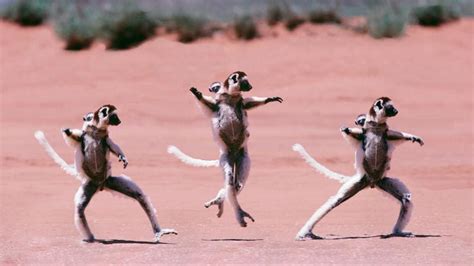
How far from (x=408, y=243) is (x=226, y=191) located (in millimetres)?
2213

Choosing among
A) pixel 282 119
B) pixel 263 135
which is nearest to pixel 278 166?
pixel 263 135

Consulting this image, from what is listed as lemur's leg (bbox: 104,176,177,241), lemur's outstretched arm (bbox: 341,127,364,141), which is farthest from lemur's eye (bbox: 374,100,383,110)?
lemur's leg (bbox: 104,176,177,241)

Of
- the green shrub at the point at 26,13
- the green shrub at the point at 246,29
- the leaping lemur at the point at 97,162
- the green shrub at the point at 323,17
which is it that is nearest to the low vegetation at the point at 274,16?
the green shrub at the point at 323,17

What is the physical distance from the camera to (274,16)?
1836 inches

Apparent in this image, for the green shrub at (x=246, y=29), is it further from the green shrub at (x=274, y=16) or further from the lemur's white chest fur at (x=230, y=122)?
the lemur's white chest fur at (x=230, y=122)

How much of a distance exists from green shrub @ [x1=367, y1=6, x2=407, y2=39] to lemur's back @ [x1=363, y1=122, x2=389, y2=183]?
27758 mm

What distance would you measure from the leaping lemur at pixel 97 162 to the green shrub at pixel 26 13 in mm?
33640

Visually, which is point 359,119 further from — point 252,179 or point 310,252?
point 252,179

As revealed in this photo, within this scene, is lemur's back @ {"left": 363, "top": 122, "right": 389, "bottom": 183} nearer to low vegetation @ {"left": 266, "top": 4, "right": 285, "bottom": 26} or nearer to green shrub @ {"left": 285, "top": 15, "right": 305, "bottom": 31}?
green shrub @ {"left": 285, "top": 15, "right": 305, "bottom": 31}

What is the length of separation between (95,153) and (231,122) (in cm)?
179

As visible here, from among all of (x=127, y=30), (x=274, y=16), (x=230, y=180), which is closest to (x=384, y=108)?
(x=230, y=180)

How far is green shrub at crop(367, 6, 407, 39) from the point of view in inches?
1729

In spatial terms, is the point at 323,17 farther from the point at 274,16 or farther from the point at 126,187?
the point at 126,187

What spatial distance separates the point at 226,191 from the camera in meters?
16.9
